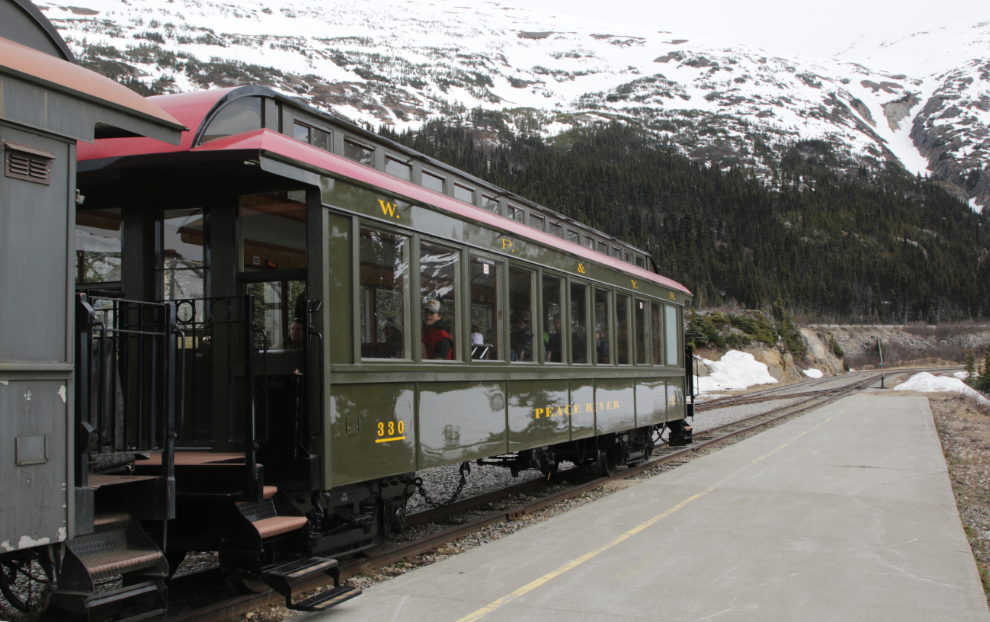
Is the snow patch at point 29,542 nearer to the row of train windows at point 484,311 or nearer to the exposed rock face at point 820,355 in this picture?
the row of train windows at point 484,311

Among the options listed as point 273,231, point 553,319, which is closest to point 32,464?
point 273,231

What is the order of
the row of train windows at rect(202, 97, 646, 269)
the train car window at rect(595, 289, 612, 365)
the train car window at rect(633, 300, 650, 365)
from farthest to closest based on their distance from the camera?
the train car window at rect(633, 300, 650, 365) < the train car window at rect(595, 289, 612, 365) < the row of train windows at rect(202, 97, 646, 269)

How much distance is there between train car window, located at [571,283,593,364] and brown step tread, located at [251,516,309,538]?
4.76 metres

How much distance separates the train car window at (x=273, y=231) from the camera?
5.56 metres

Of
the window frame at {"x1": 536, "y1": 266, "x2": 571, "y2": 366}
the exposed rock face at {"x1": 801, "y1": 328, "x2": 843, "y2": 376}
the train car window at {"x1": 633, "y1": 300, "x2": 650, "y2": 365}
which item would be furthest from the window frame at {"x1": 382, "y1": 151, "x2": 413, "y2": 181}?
the exposed rock face at {"x1": 801, "y1": 328, "x2": 843, "y2": 376}

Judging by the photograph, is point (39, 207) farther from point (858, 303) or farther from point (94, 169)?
point (858, 303)

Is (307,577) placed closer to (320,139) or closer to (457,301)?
(457,301)

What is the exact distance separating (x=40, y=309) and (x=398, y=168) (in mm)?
3891

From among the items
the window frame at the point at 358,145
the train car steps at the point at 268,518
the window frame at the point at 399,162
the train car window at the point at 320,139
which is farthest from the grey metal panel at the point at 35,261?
the window frame at the point at 399,162

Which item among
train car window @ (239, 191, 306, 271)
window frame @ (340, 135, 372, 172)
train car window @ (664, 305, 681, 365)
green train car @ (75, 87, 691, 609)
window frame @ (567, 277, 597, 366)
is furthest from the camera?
train car window @ (664, 305, 681, 365)

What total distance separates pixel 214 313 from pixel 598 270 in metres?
5.66

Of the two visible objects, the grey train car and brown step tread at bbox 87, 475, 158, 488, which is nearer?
the grey train car

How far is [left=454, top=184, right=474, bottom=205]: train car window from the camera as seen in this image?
7.90 meters

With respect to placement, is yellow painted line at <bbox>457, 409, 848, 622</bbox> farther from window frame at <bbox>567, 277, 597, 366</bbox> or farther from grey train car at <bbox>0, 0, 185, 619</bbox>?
grey train car at <bbox>0, 0, 185, 619</bbox>
